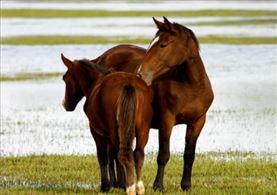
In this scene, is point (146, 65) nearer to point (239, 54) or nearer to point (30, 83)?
point (30, 83)

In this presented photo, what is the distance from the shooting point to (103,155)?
1063 cm

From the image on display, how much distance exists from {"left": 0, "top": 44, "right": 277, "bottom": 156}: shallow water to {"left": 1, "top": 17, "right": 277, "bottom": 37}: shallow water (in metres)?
14.5

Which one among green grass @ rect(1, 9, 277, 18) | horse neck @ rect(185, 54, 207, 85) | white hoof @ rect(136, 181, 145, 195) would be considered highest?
horse neck @ rect(185, 54, 207, 85)

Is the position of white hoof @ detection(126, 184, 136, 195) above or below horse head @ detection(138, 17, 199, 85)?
below

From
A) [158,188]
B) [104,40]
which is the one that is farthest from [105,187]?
[104,40]

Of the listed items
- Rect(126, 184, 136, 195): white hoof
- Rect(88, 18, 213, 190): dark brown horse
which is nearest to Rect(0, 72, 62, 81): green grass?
Rect(88, 18, 213, 190): dark brown horse

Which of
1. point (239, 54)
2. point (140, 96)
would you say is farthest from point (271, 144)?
point (239, 54)

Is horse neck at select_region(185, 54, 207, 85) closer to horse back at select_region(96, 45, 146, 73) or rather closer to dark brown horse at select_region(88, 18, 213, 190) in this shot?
dark brown horse at select_region(88, 18, 213, 190)

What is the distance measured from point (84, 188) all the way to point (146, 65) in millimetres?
1970

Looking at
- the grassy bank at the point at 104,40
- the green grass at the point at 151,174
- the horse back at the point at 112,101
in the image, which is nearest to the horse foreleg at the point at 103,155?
the green grass at the point at 151,174

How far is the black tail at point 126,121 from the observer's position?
30.8 feet

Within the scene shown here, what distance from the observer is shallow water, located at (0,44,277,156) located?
16344 mm

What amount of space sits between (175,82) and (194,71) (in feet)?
0.81

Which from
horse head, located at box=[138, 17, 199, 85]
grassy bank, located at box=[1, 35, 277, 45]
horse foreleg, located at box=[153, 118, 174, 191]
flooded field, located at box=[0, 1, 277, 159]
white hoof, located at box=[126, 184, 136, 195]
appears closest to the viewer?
white hoof, located at box=[126, 184, 136, 195]
